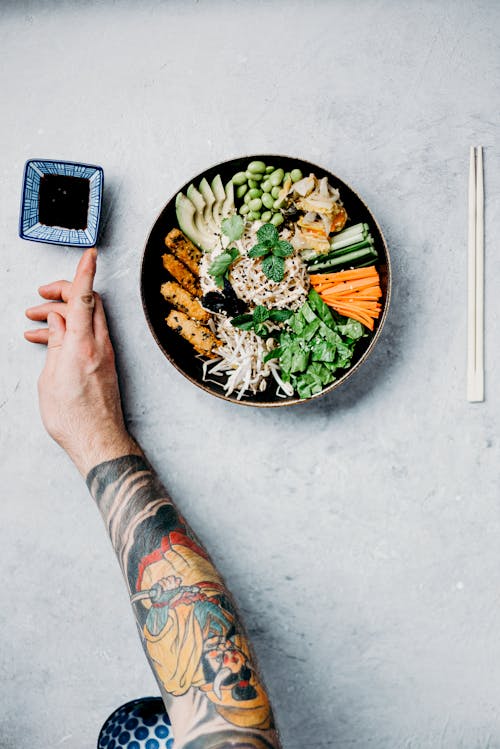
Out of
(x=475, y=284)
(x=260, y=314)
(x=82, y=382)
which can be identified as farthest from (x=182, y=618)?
(x=475, y=284)

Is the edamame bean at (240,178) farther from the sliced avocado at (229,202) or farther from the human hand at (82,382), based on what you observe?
the human hand at (82,382)

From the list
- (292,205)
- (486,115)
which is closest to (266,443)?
(292,205)

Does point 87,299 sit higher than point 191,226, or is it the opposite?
point 191,226

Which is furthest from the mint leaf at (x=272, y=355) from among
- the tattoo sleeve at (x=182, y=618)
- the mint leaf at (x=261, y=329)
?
the tattoo sleeve at (x=182, y=618)

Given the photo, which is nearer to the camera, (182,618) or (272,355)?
(182,618)

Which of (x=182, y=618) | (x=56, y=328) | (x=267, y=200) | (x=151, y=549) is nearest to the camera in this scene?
(x=182, y=618)

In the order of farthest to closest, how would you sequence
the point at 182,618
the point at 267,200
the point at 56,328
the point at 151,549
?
1. the point at 56,328
2. the point at 267,200
3. the point at 151,549
4. the point at 182,618

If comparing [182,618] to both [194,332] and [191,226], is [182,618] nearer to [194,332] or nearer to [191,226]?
[194,332]

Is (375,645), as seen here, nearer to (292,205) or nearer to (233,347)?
(233,347)
